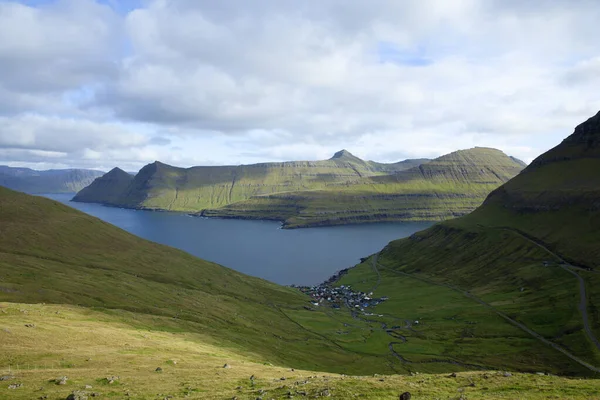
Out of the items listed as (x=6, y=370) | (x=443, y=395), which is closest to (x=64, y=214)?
(x=6, y=370)

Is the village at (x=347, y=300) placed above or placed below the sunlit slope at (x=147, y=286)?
below

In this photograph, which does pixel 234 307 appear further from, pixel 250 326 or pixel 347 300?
pixel 347 300

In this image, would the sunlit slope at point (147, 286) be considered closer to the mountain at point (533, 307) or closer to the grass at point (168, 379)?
the grass at point (168, 379)

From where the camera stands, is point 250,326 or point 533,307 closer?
point 250,326

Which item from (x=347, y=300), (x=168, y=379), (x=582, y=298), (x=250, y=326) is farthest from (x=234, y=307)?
(x=582, y=298)

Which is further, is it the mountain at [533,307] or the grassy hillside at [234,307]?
the mountain at [533,307]

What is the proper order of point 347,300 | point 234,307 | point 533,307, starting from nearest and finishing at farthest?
point 234,307 < point 533,307 < point 347,300

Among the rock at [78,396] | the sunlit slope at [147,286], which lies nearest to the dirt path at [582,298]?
the sunlit slope at [147,286]

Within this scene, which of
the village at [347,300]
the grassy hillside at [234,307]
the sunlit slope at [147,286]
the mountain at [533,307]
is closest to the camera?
the sunlit slope at [147,286]

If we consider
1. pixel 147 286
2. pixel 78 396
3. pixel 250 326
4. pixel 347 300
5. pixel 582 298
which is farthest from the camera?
pixel 347 300

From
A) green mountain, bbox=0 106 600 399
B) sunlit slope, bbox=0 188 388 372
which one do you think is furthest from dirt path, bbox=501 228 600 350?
Answer: sunlit slope, bbox=0 188 388 372

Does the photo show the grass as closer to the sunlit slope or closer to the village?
the sunlit slope

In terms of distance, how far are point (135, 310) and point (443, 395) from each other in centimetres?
8496

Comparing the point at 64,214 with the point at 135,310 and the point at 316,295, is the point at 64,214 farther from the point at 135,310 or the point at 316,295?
the point at 316,295
